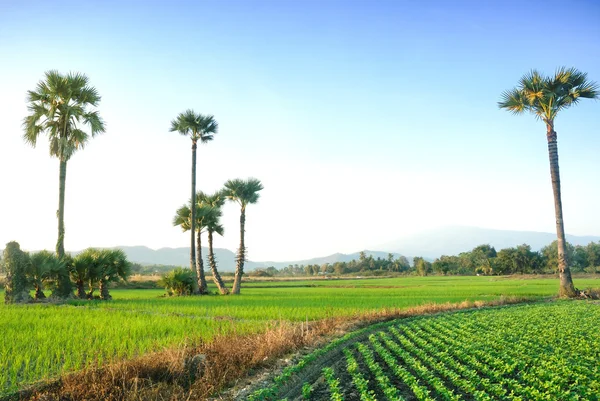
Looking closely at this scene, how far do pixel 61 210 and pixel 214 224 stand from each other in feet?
53.5

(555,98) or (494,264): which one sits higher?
(555,98)

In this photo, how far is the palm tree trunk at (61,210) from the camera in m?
27.3

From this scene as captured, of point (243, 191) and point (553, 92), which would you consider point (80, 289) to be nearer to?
point (243, 191)

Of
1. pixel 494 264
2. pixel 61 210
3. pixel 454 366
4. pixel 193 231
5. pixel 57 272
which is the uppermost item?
pixel 61 210

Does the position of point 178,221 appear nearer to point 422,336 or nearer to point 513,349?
point 422,336

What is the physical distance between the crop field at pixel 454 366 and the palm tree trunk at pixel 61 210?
2179cm

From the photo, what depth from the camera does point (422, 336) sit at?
45.1 ft

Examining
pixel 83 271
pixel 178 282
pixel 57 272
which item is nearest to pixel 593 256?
pixel 178 282

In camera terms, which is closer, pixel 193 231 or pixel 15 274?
pixel 15 274

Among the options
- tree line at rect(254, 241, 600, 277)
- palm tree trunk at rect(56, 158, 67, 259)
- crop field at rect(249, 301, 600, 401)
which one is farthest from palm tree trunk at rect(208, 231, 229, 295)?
tree line at rect(254, 241, 600, 277)

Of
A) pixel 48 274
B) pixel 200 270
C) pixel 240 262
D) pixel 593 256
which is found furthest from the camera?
pixel 593 256

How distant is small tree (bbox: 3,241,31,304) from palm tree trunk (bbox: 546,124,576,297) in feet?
109

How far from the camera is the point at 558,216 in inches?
1168

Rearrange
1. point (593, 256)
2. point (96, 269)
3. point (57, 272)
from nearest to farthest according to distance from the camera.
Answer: point (57, 272)
point (96, 269)
point (593, 256)
